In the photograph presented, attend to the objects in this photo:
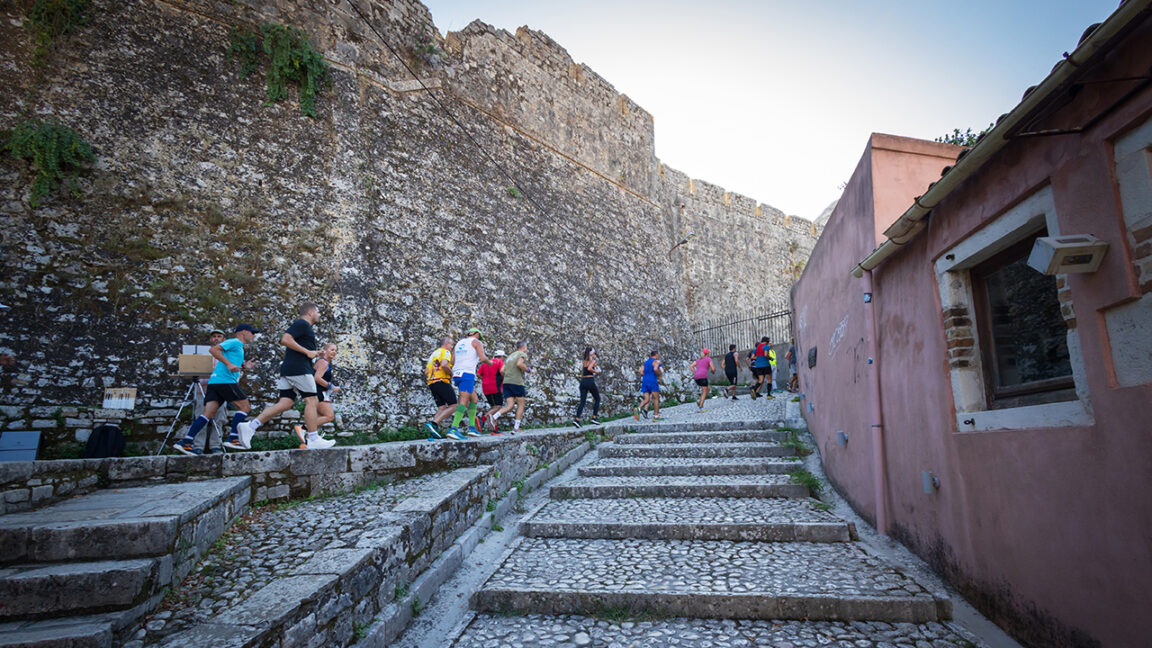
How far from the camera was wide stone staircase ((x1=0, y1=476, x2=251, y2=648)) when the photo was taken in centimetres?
257

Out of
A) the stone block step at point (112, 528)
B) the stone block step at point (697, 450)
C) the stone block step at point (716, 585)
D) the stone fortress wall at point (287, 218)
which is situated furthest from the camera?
the stone block step at point (697, 450)

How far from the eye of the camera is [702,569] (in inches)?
159

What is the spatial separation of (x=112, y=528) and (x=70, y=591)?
42 cm

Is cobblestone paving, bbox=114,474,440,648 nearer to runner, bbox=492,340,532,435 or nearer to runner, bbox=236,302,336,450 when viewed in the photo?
runner, bbox=236,302,336,450

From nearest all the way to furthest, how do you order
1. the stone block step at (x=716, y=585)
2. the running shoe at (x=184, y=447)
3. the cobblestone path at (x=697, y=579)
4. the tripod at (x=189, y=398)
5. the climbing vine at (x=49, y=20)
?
the cobblestone path at (x=697, y=579), the stone block step at (x=716, y=585), the running shoe at (x=184, y=447), the tripod at (x=189, y=398), the climbing vine at (x=49, y=20)

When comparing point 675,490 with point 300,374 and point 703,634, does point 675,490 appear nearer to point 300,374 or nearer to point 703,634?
point 703,634

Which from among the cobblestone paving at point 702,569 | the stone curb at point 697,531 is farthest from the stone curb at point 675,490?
the cobblestone paving at point 702,569

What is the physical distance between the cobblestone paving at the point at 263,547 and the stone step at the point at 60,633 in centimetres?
14

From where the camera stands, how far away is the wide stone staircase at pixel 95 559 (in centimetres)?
257

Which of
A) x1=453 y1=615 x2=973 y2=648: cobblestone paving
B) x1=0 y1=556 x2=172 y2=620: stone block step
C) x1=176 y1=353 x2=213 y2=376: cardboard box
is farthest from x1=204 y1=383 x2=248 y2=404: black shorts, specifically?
x1=453 y1=615 x2=973 y2=648: cobblestone paving

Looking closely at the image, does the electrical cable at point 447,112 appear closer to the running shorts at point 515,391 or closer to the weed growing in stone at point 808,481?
the running shorts at point 515,391

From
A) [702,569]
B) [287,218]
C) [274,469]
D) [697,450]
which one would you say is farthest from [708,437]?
[287,218]

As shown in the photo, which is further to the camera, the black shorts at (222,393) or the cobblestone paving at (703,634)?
the black shorts at (222,393)

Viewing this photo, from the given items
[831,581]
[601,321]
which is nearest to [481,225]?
[601,321]
